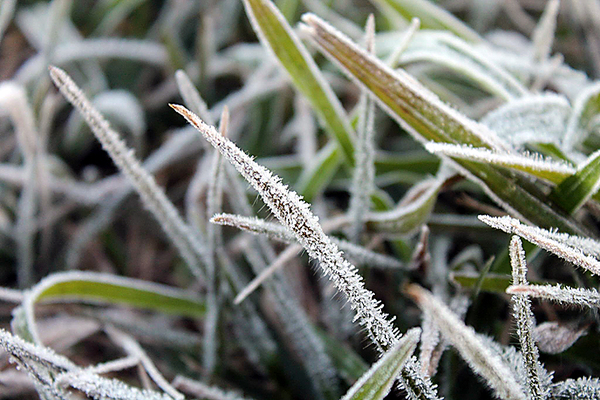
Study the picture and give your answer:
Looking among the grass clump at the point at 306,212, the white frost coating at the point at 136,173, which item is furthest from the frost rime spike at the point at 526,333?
the white frost coating at the point at 136,173

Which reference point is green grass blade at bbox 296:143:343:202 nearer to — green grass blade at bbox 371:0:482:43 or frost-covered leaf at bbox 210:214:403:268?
frost-covered leaf at bbox 210:214:403:268

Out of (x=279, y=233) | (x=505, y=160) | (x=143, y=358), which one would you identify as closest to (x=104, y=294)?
(x=143, y=358)

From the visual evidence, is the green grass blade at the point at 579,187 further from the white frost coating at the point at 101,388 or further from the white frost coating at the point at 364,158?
the white frost coating at the point at 101,388

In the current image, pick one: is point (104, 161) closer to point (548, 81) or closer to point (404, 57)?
point (404, 57)

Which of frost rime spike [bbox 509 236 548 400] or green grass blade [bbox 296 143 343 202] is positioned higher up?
green grass blade [bbox 296 143 343 202]

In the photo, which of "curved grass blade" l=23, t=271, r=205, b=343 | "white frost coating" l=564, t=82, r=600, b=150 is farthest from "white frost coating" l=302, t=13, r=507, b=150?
"curved grass blade" l=23, t=271, r=205, b=343

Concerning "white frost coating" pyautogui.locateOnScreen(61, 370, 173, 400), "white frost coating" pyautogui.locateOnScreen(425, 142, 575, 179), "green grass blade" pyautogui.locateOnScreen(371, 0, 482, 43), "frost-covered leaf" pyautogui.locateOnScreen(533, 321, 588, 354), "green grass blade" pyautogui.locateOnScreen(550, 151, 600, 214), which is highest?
"green grass blade" pyautogui.locateOnScreen(371, 0, 482, 43)

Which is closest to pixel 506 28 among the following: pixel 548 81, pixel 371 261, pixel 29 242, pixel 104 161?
pixel 548 81
